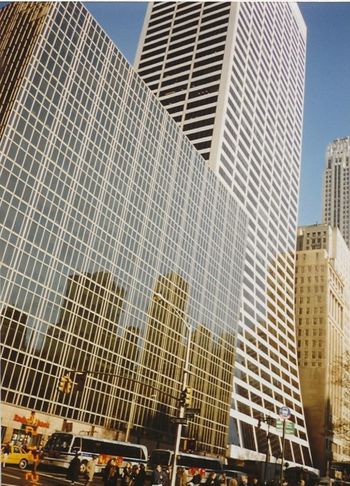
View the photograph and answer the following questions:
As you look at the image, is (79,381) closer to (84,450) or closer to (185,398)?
(185,398)

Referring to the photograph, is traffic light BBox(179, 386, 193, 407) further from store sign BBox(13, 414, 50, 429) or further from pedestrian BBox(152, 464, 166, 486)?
store sign BBox(13, 414, 50, 429)

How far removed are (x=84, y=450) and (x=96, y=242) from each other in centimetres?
3478

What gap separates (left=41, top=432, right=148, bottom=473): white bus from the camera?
120 ft

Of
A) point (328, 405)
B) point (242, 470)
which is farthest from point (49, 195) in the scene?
point (328, 405)

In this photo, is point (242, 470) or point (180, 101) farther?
point (180, 101)

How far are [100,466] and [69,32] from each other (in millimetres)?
56276

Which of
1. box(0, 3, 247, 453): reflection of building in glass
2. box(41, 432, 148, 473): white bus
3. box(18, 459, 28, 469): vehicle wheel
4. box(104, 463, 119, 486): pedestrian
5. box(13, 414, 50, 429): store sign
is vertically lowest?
box(18, 459, 28, 469): vehicle wheel

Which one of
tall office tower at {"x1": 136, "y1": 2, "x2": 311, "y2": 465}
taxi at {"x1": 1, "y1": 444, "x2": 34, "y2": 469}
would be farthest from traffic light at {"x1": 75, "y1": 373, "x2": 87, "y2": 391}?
tall office tower at {"x1": 136, "y1": 2, "x2": 311, "y2": 465}

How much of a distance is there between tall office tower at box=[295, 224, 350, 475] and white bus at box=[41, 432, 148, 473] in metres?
102

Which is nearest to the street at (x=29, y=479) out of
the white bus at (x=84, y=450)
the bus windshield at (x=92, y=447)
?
the white bus at (x=84, y=450)

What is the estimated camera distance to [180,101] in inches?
5108

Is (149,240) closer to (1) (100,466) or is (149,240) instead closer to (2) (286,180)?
(1) (100,466)

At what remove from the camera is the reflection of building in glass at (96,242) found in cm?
5841

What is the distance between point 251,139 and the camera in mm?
135250
